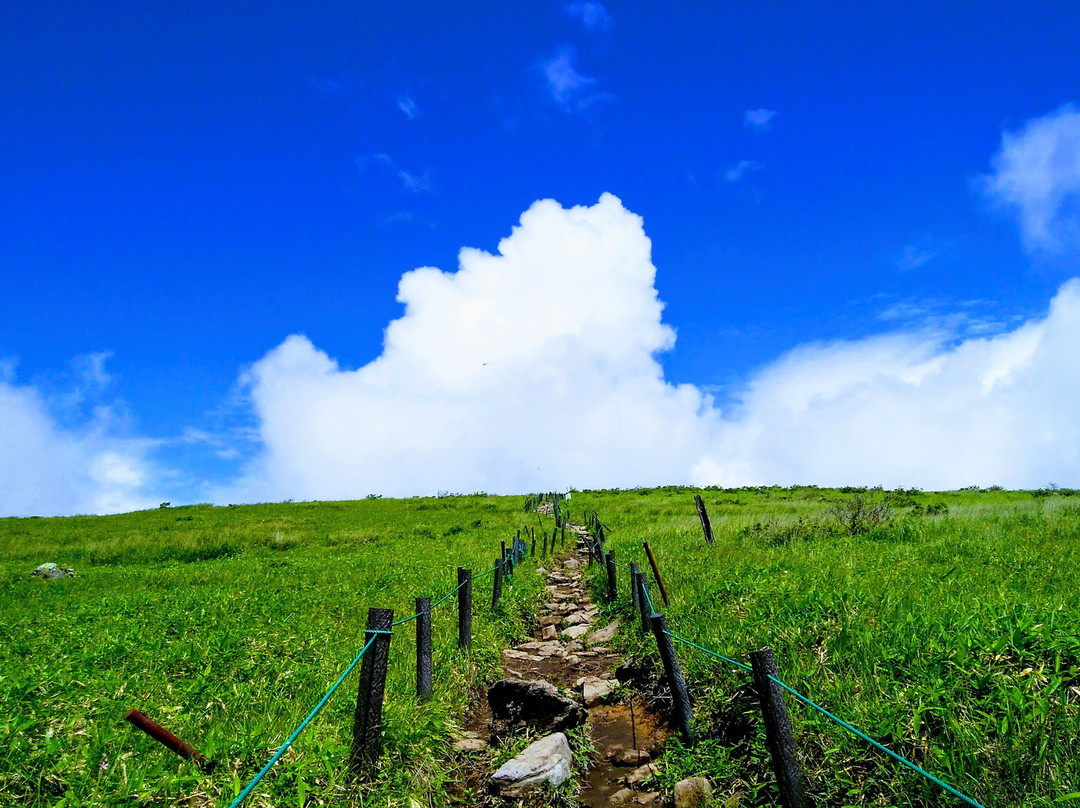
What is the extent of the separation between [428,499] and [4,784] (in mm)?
47375

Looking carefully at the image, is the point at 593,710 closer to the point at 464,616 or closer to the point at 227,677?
the point at 464,616

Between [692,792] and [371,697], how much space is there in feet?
10.3

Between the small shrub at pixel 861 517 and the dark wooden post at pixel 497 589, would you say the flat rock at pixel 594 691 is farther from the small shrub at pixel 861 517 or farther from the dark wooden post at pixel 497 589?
the small shrub at pixel 861 517

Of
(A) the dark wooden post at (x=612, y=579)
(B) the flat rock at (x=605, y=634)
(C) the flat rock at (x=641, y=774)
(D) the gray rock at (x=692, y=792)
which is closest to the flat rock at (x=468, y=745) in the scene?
(C) the flat rock at (x=641, y=774)

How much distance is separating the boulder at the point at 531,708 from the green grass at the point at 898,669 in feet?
4.52

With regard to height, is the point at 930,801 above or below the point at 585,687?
above

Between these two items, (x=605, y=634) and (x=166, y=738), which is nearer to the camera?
(x=166, y=738)

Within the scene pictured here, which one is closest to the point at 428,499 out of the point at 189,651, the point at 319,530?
the point at 319,530

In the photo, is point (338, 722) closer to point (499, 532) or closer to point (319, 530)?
point (499, 532)

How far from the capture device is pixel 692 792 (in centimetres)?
519

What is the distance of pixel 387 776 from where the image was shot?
5.28m

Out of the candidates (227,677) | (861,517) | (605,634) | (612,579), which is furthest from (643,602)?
(861,517)

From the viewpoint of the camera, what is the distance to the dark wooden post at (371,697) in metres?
5.27

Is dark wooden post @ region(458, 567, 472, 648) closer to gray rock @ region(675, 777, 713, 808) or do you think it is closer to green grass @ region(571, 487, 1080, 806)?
green grass @ region(571, 487, 1080, 806)
